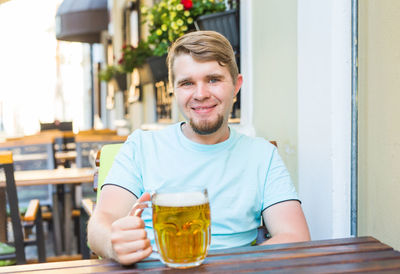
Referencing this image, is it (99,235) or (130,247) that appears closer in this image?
(130,247)

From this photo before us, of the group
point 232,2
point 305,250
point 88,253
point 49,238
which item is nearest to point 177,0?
point 232,2

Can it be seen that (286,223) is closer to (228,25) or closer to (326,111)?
(326,111)

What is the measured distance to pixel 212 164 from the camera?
1.42 m

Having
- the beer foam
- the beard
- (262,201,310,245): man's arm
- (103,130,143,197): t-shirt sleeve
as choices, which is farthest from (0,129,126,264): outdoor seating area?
the beer foam

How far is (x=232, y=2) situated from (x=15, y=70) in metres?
18.6

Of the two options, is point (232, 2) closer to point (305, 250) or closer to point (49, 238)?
point (305, 250)

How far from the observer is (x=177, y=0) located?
304 centimetres

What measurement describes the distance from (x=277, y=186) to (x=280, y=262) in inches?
20.2

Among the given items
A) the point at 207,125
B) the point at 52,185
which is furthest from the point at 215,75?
the point at 52,185

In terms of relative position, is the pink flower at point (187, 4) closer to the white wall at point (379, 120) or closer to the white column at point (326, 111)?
the white column at point (326, 111)

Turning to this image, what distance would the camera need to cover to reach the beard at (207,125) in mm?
1419

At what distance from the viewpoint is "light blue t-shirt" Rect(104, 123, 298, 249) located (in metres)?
1.37

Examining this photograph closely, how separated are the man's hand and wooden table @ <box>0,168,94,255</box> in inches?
60.1

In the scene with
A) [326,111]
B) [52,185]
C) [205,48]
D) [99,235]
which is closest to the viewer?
[99,235]
